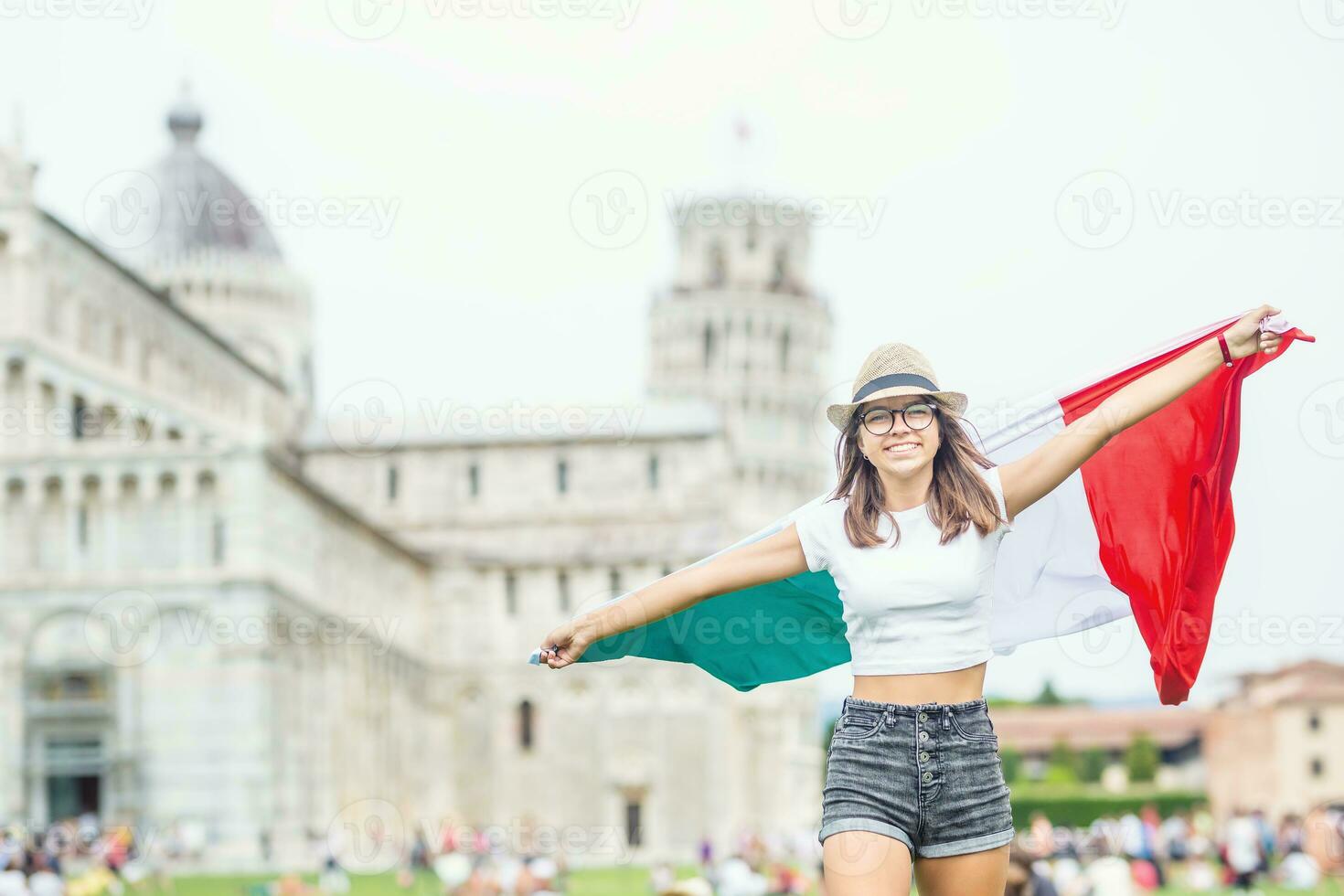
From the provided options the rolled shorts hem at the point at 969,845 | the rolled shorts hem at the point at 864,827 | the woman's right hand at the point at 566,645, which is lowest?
the rolled shorts hem at the point at 969,845

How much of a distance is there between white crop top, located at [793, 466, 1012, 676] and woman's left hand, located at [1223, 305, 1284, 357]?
84 cm

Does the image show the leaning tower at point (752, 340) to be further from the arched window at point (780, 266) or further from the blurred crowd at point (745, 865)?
the blurred crowd at point (745, 865)

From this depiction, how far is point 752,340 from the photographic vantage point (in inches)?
3408

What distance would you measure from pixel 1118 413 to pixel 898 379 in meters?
0.64

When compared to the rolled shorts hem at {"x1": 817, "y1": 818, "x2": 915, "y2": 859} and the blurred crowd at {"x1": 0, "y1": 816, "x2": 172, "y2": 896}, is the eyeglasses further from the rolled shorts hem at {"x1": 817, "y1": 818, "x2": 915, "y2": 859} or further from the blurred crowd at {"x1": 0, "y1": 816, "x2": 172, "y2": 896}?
the blurred crowd at {"x1": 0, "y1": 816, "x2": 172, "y2": 896}

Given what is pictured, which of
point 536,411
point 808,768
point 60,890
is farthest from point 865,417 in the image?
point 808,768

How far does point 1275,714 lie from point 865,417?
8130 centimetres

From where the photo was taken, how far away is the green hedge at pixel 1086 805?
69.0 m

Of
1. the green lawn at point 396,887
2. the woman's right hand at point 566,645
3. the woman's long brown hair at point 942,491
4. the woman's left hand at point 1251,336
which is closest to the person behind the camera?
the woman's long brown hair at point 942,491

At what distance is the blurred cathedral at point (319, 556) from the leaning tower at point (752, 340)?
16 centimetres

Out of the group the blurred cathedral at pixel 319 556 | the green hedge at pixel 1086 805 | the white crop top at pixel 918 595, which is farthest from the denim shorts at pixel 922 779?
the green hedge at pixel 1086 805

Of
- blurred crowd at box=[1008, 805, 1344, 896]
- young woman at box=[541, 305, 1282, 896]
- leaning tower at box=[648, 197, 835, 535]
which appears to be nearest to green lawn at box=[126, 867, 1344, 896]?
blurred crowd at box=[1008, 805, 1344, 896]

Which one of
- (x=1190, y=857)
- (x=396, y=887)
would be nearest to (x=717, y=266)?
(x=1190, y=857)

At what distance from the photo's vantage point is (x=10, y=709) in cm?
4525
